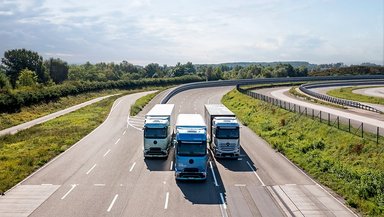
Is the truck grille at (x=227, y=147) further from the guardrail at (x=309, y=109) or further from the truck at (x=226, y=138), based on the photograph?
the guardrail at (x=309, y=109)

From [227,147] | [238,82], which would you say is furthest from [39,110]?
[238,82]

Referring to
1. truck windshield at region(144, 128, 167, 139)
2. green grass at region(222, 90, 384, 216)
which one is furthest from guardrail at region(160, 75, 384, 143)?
truck windshield at region(144, 128, 167, 139)

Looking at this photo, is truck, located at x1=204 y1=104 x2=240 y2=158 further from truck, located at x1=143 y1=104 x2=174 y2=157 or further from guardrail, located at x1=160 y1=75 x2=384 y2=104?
guardrail, located at x1=160 y1=75 x2=384 y2=104

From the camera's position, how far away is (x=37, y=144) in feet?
129

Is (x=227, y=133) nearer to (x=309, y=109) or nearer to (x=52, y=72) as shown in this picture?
(x=309, y=109)

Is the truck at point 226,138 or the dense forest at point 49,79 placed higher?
the dense forest at point 49,79

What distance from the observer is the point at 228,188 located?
2564 cm

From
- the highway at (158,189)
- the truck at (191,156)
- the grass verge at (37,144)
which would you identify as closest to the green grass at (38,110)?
the grass verge at (37,144)

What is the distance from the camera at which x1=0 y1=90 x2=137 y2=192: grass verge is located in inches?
1149

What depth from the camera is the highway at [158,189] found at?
71.1 feet

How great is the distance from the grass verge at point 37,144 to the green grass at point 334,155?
21.5 m

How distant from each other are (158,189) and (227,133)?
9.49m

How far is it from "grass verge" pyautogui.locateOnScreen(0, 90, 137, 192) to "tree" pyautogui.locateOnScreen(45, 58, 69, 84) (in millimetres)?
104862

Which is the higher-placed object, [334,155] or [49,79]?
[49,79]
